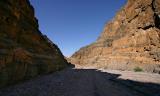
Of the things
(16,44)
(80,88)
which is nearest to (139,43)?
(16,44)

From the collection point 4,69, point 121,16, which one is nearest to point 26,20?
point 4,69

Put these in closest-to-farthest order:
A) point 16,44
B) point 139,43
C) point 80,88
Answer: point 80,88 → point 16,44 → point 139,43

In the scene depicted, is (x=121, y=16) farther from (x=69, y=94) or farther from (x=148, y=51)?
(x=69, y=94)

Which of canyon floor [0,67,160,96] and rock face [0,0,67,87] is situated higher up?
rock face [0,0,67,87]

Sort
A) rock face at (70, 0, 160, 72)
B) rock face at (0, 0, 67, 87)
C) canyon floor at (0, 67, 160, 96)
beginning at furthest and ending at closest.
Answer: rock face at (70, 0, 160, 72), rock face at (0, 0, 67, 87), canyon floor at (0, 67, 160, 96)

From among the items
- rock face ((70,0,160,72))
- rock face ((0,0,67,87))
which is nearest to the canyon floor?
rock face ((0,0,67,87))

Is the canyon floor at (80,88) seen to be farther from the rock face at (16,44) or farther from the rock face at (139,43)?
the rock face at (139,43)

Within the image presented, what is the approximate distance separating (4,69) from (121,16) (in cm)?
8996

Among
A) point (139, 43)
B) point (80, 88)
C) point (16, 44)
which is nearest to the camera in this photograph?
point (80, 88)

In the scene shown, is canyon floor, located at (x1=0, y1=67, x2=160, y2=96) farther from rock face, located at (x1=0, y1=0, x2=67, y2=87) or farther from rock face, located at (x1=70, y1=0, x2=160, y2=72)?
rock face, located at (x1=70, y1=0, x2=160, y2=72)

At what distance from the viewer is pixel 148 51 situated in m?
60.8

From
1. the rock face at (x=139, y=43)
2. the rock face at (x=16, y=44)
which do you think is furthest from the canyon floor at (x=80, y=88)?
the rock face at (x=139, y=43)

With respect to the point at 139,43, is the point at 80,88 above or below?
below

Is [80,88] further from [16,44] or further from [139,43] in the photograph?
[139,43]
